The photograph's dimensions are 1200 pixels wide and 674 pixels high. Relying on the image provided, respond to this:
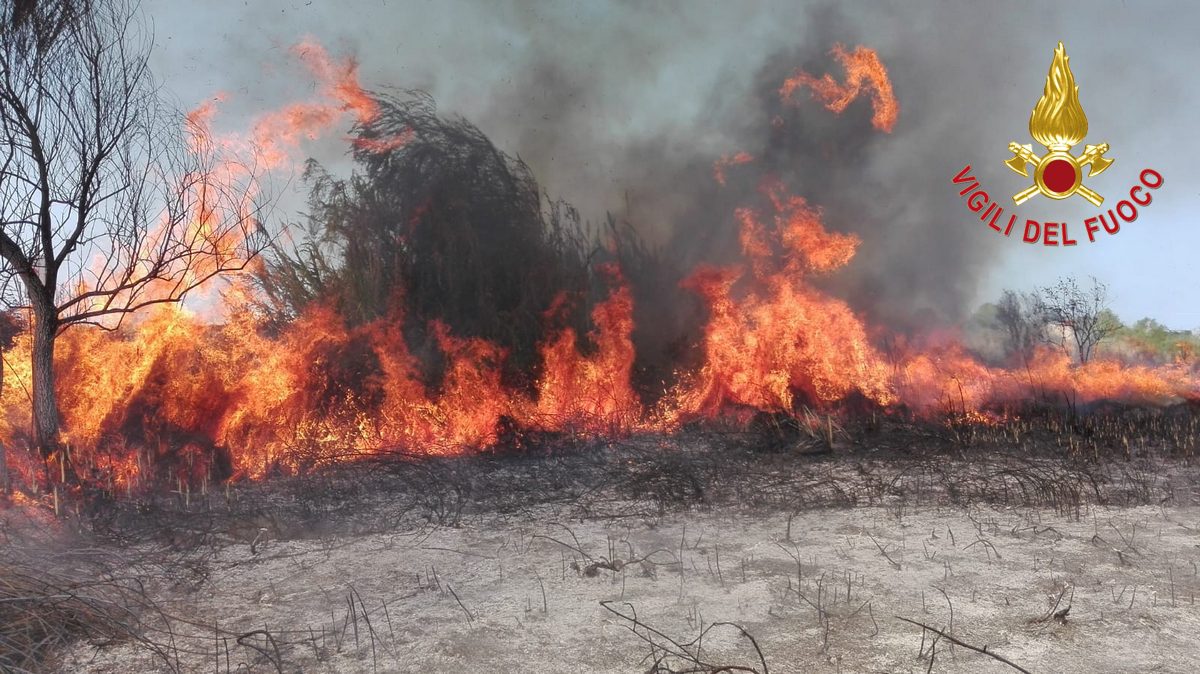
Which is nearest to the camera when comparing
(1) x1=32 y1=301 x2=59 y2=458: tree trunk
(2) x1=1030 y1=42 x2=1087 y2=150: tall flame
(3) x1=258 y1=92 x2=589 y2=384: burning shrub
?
(1) x1=32 y1=301 x2=59 y2=458: tree trunk

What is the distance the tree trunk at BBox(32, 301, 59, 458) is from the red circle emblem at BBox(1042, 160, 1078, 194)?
13745mm

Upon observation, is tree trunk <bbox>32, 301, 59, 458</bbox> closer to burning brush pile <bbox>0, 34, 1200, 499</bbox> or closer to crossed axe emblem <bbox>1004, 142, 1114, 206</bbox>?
burning brush pile <bbox>0, 34, 1200, 499</bbox>

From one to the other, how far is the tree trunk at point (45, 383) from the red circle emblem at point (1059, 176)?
45.1ft

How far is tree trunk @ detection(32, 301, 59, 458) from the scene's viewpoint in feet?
31.3

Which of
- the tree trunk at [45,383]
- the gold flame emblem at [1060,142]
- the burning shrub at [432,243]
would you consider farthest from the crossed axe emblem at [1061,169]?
the tree trunk at [45,383]

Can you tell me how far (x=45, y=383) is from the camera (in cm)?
967

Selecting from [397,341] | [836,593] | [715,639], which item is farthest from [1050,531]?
[397,341]

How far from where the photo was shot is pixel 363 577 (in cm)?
635

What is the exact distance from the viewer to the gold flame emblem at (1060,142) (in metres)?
11.0

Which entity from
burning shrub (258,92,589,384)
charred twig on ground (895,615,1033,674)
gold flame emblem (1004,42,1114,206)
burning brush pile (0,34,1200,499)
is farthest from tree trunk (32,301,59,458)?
gold flame emblem (1004,42,1114,206)

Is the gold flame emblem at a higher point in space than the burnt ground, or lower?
higher

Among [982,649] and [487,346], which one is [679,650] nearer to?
[982,649]

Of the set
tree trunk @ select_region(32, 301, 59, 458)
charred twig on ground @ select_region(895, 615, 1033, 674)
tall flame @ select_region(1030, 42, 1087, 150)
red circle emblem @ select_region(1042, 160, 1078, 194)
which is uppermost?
tall flame @ select_region(1030, 42, 1087, 150)

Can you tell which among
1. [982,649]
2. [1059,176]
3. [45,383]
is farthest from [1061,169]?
[45,383]
